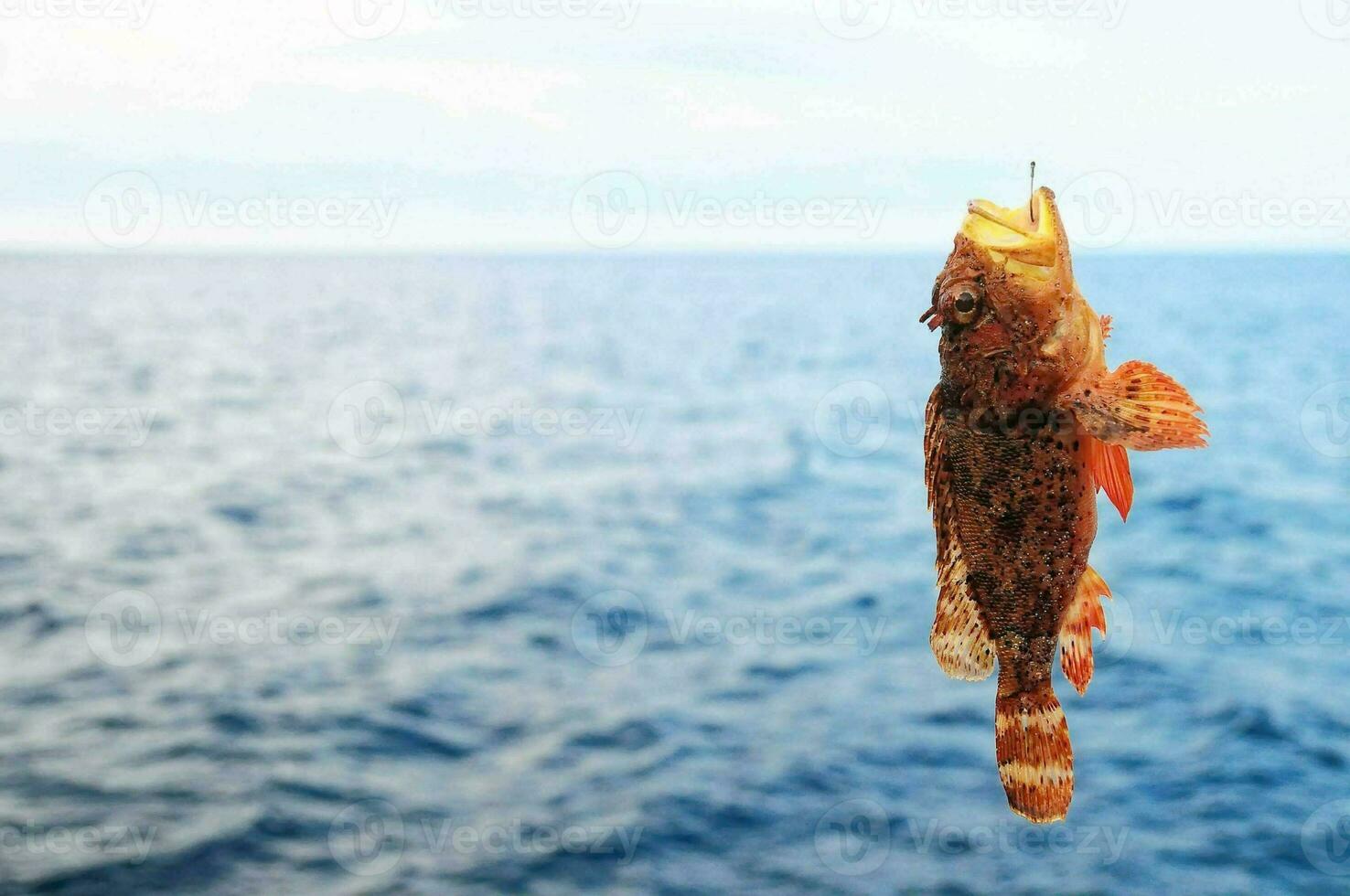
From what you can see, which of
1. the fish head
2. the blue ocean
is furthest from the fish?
the blue ocean

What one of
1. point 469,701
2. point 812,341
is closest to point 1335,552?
point 469,701

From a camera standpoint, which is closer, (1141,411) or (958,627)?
(1141,411)

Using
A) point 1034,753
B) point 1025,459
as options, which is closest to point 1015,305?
point 1025,459

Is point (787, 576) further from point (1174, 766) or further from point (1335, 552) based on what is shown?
point (1335, 552)

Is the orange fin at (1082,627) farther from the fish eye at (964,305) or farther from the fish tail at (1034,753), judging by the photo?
the fish eye at (964,305)

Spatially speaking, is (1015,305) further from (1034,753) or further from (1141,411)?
(1034,753)

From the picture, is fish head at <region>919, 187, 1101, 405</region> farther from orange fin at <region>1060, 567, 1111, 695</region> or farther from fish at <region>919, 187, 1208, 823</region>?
orange fin at <region>1060, 567, 1111, 695</region>

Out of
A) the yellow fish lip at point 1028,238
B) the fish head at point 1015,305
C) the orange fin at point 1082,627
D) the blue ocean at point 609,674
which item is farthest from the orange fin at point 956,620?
the blue ocean at point 609,674
